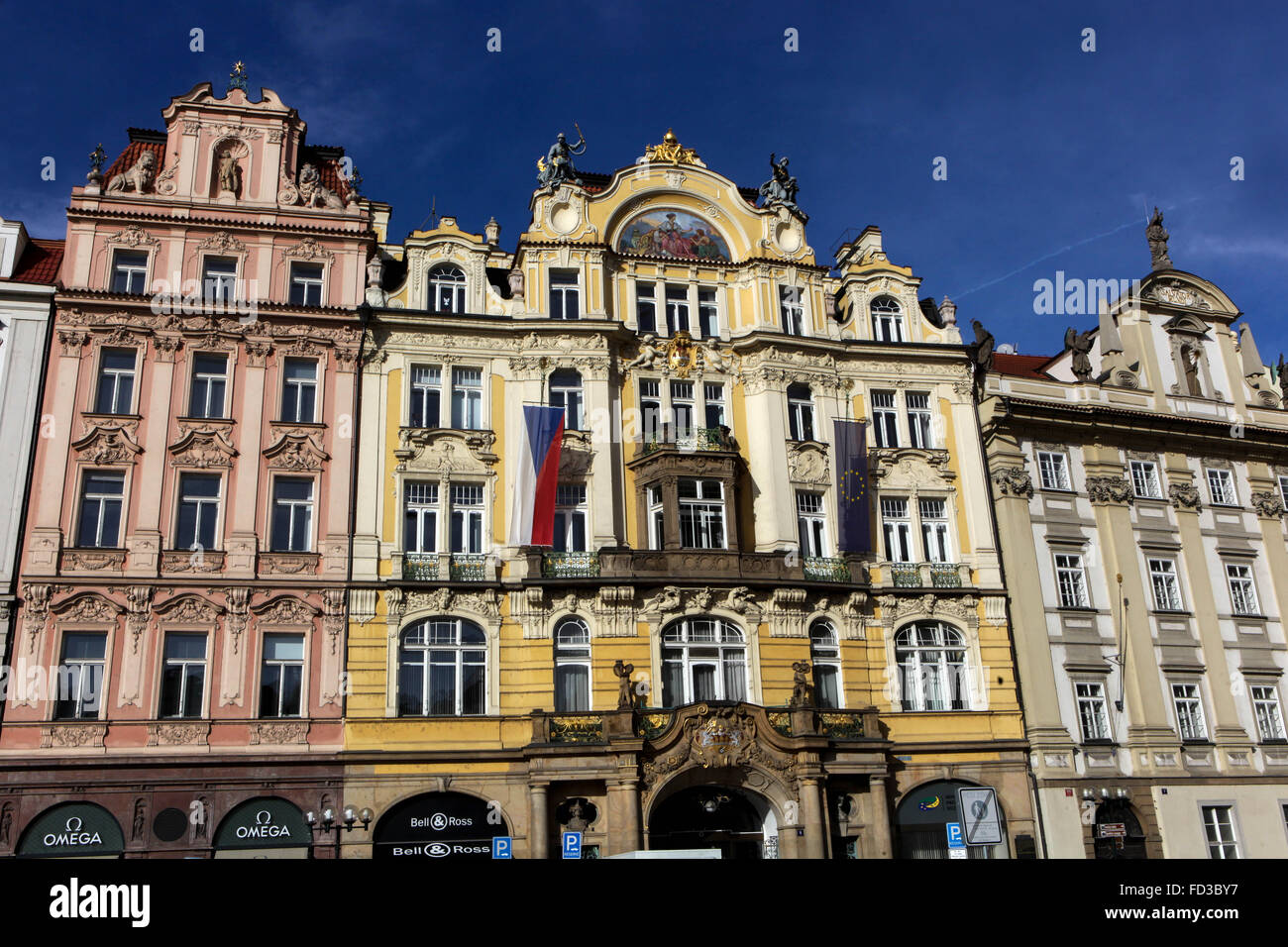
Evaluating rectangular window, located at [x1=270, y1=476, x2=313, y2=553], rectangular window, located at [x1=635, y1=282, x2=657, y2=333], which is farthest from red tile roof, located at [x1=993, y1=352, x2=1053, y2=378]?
rectangular window, located at [x1=270, y1=476, x2=313, y2=553]

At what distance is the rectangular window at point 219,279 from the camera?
35281mm

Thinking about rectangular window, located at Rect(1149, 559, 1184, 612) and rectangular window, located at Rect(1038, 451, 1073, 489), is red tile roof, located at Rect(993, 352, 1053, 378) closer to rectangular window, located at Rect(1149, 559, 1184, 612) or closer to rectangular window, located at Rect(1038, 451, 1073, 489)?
rectangular window, located at Rect(1038, 451, 1073, 489)

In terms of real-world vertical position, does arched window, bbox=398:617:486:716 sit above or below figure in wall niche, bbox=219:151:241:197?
below

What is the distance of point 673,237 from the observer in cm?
4053

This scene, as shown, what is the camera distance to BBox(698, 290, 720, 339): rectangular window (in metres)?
39.5

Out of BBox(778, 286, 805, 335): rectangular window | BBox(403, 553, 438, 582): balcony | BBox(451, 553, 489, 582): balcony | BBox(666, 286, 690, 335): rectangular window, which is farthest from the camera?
BBox(778, 286, 805, 335): rectangular window

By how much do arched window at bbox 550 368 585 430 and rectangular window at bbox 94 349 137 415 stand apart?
13.0 m

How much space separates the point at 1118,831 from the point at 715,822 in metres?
13.1

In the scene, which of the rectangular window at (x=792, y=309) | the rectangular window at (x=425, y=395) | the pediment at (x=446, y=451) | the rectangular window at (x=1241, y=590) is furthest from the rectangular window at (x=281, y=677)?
the rectangular window at (x=1241, y=590)

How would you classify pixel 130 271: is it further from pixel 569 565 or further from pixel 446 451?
pixel 569 565

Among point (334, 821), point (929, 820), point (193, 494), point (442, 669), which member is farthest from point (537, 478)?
point (929, 820)
